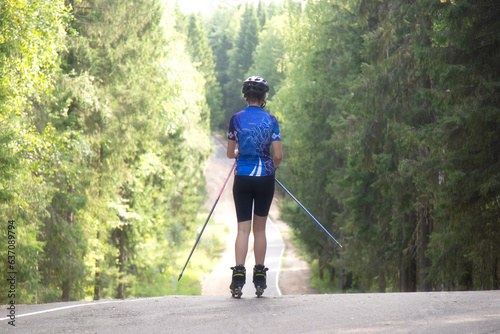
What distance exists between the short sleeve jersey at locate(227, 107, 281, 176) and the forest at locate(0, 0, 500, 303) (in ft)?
17.9

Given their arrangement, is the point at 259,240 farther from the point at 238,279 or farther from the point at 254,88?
the point at 254,88

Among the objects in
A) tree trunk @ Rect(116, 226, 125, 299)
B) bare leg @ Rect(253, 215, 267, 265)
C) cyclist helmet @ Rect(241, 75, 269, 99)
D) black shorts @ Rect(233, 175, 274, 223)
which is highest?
cyclist helmet @ Rect(241, 75, 269, 99)

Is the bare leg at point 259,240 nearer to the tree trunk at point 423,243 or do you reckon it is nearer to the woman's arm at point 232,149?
the woman's arm at point 232,149

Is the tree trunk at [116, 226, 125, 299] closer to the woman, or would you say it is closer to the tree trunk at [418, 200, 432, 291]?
the tree trunk at [418, 200, 432, 291]

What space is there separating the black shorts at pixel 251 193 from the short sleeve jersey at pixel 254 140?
0.06 m

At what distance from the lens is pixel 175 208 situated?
1511 inches

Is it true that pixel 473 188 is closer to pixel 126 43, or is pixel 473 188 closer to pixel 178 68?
pixel 126 43

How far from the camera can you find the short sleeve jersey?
6.76m

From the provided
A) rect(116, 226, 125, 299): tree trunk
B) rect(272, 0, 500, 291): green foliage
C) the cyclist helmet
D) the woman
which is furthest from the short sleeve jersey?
rect(116, 226, 125, 299): tree trunk

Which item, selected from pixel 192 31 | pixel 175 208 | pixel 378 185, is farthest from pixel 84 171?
pixel 192 31

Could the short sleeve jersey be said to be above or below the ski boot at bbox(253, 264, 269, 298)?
above

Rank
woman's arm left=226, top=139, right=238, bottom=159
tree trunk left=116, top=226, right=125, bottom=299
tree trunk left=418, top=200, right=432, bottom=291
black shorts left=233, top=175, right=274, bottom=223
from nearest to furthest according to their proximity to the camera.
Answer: black shorts left=233, top=175, right=274, bottom=223 → woman's arm left=226, top=139, right=238, bottom=159 → tree trunk left=418, top=200, right=432, bottom=291 → tree trunk left=116, top=226, right=125, bottom=299

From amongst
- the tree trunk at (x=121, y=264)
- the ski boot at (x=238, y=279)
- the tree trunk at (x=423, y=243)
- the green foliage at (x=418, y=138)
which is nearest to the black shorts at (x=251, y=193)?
the ski boot at (x=238, y=279)

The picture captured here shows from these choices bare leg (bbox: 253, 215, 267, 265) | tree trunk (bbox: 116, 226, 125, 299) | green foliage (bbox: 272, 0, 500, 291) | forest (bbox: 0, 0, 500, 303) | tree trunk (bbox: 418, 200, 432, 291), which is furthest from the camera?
tree trunk (bbox: 116, 226, 125, 299)
